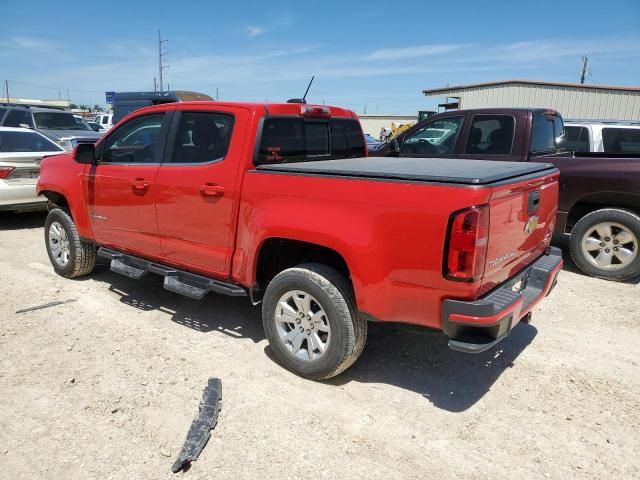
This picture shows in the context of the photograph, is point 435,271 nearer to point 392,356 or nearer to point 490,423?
point 490,423

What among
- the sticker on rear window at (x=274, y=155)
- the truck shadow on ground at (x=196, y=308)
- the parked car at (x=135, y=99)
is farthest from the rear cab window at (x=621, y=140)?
the parked car at (x=135, y=99)

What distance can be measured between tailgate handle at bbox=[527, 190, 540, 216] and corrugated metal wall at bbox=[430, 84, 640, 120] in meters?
22.7

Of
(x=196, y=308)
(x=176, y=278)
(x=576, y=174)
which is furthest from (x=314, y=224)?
(x=576, y=174)

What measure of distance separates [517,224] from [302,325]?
5.19ft

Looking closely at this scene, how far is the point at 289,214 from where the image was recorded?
336cm

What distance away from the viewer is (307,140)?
426cm

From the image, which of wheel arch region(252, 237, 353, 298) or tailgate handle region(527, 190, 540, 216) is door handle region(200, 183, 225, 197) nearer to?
wheel arch region(252, 237, 353, 298)

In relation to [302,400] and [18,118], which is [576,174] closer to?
[302,400]

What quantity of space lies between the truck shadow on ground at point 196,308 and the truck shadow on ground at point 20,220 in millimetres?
3900

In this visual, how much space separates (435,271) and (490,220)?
412 mm

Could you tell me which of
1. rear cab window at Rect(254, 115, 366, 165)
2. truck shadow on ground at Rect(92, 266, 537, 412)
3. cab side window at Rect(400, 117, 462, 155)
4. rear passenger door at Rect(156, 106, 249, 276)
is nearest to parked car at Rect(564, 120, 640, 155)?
cab side window at Rect(400, 117, 462, 155)

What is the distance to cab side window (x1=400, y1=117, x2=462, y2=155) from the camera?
21.5ft

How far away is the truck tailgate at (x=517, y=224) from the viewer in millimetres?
2852

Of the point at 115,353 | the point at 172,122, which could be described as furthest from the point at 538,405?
the point at 172,122
